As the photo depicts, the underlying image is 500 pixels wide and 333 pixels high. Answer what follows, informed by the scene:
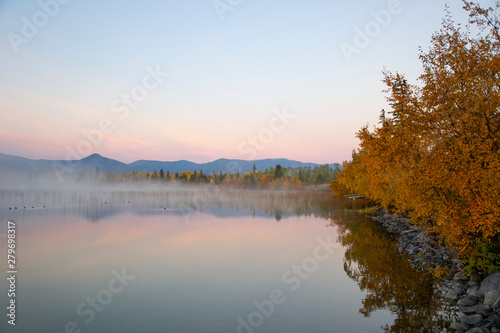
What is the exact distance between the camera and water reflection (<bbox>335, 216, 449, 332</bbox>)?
14138 mm

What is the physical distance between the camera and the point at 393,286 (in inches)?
742

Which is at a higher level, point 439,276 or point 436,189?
point 436,189

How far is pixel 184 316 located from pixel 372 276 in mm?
12190

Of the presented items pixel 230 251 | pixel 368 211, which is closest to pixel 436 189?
pixel 230 251

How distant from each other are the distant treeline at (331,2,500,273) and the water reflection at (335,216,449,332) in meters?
3.08

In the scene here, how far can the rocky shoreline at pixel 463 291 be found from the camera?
1285 cm

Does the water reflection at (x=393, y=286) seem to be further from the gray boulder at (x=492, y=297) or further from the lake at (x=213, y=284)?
the gray boulder at (x=492, y=297)

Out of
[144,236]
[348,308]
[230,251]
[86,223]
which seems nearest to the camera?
[348,308]

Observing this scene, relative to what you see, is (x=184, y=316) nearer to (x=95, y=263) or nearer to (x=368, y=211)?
(x=95, y=263)

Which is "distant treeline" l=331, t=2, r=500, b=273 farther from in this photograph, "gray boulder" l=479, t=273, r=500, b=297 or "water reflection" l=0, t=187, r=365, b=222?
"water reflection" l=0, t=187, r=365, b=222

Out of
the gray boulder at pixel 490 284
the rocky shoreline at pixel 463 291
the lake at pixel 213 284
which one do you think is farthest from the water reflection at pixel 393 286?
the gray boulder at pixel 490 284

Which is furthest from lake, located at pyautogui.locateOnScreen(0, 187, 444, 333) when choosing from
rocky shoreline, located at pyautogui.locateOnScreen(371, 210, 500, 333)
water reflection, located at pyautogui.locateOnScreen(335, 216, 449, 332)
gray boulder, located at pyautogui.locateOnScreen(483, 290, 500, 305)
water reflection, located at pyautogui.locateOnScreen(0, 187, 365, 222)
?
water reflection, located at pyautogui.locateOnScreen(0, 187, 365, 222)

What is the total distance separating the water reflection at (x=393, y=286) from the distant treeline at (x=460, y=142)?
3077 millimetres

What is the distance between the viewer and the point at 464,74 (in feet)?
55.0
